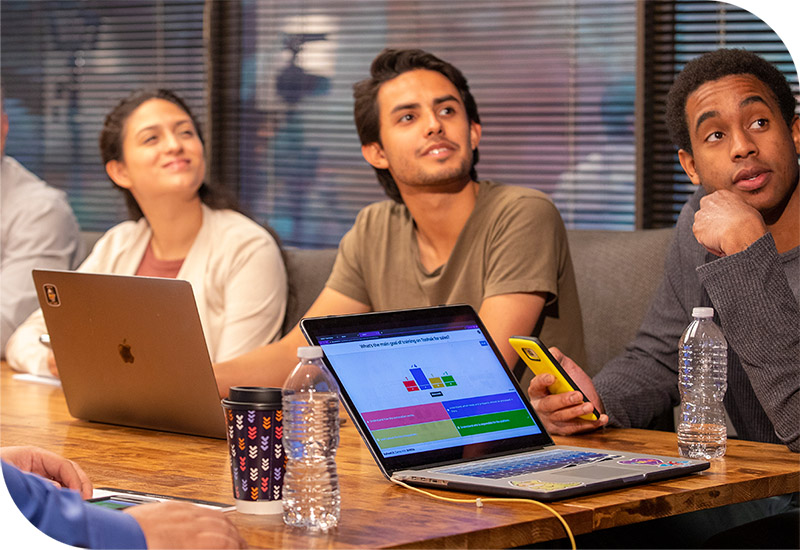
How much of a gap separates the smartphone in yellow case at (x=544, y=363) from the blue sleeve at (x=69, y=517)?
753 mm

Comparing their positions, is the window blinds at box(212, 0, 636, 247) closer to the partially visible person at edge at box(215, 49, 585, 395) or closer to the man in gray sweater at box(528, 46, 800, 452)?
the partially visible person at edge at box(215, 49, 585, 395)

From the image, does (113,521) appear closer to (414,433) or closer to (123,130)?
(414,433)

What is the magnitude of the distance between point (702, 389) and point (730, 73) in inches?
25.8

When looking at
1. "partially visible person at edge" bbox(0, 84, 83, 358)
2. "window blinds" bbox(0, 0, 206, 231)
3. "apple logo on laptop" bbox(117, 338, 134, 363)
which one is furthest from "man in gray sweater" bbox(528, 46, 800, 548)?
"window blinds" bbox(0, 0, 206, 231)

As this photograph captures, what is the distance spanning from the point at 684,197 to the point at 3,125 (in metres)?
2.28

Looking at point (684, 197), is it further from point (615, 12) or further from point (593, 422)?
point (593, 422)

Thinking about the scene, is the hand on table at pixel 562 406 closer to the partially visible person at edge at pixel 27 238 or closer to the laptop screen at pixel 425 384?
the laptop screen at pixel 425 384

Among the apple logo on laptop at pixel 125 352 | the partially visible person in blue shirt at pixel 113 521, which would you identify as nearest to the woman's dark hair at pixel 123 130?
the apple logo on laptop at pixel 125 352

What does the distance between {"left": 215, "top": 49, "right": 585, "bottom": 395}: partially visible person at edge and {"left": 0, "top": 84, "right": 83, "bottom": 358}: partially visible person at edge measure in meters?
1.05

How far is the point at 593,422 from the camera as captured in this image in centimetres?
169

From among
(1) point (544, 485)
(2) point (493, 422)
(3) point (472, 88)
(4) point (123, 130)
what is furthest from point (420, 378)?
(3) point (472, 88)

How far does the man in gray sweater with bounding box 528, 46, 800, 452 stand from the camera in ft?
5.12

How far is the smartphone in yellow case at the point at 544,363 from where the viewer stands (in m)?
1.59

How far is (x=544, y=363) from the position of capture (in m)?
1.63
